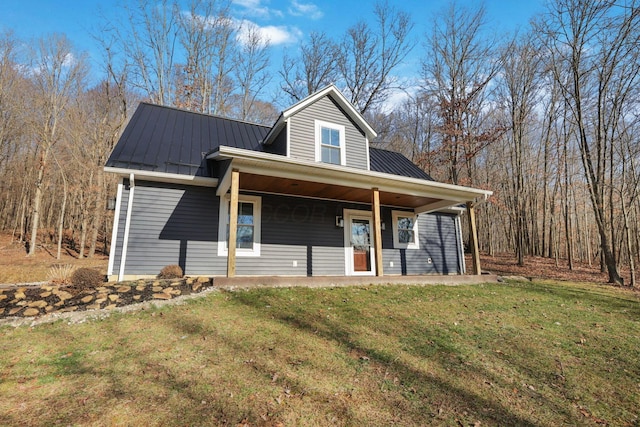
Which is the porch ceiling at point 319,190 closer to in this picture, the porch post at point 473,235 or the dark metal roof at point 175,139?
the porch post at point 473,235

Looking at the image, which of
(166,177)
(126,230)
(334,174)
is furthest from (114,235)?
(334,174)

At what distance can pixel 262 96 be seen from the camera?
19812mm

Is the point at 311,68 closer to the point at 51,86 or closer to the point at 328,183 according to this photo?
the point at 51,86

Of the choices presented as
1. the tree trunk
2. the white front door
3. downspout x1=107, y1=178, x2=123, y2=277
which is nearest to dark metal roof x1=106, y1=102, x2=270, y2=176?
downspout x1=107, y1=178, x2=123, y2=277

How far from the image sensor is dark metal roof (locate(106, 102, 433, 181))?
297 inches

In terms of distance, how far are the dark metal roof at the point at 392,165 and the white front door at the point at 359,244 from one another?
1.98 meters

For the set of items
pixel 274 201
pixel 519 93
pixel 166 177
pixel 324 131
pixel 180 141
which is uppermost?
pixel 519 93

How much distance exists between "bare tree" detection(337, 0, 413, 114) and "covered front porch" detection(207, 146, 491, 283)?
11.9 metres

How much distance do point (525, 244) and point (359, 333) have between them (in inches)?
890

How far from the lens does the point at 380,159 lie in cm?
1197

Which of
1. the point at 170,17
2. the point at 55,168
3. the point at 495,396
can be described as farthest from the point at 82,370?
the point at 55,168

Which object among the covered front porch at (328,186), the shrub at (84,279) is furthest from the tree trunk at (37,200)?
the shrub at (84,279)

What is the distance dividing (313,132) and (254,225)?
11.5ft

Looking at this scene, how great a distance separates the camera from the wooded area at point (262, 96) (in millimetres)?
16219
